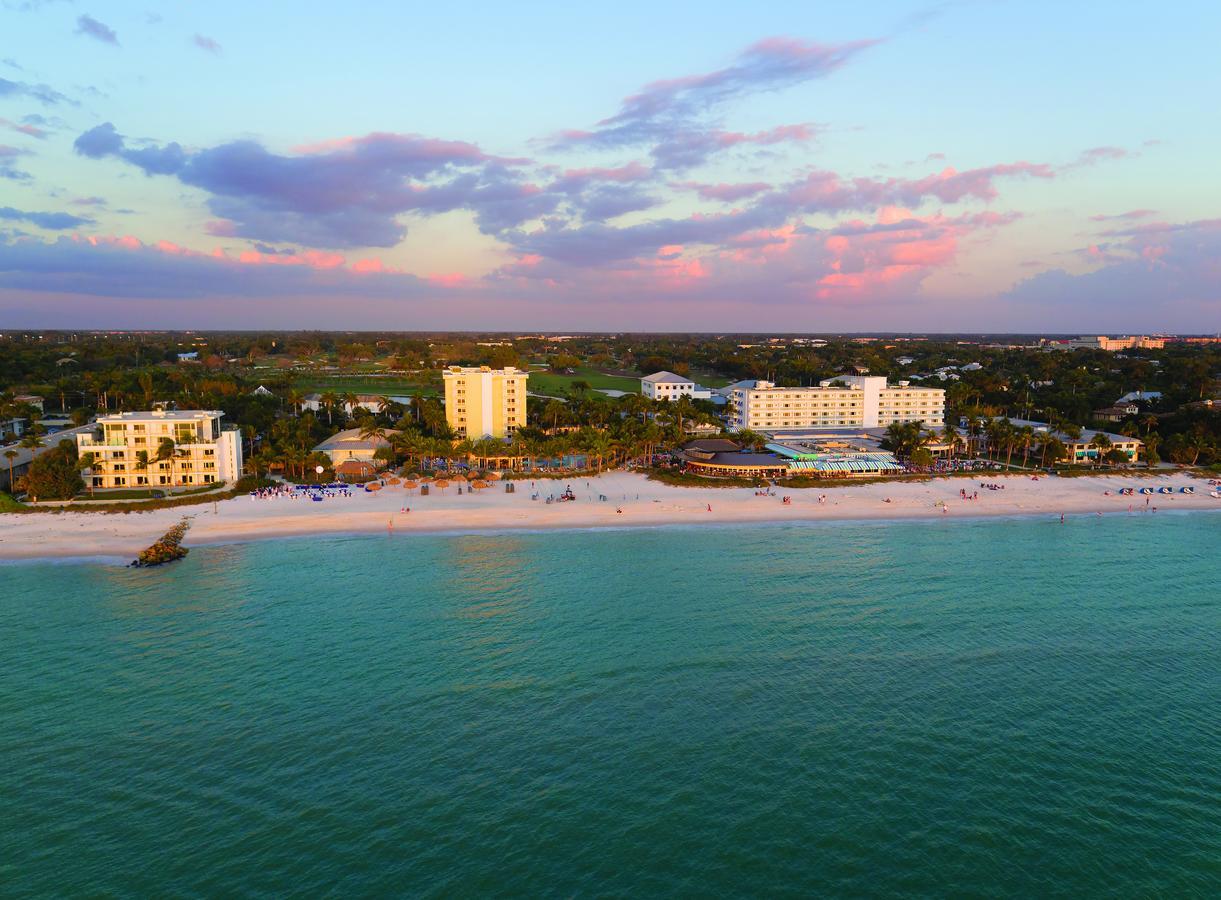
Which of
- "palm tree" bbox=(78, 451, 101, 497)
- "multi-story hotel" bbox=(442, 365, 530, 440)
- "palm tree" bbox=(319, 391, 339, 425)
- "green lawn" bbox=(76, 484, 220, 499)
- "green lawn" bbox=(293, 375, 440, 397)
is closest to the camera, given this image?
"green lawn" bbox=(76, 484, 220, 499)

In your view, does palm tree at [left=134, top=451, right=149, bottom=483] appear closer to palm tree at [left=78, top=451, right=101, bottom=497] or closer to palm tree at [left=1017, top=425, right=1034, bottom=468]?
palm tree at [left=78, top=451, right=101, bottom=497]

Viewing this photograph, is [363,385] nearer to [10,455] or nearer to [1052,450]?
[10,455]

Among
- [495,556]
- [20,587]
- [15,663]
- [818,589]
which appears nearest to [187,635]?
[15,663]

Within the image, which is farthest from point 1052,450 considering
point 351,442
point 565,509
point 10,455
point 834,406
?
point 10,455

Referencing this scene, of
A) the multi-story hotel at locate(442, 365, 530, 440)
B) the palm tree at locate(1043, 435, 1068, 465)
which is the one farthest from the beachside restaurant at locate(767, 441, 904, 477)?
the multi-story hotel at locate(442, 365, 530, 440)

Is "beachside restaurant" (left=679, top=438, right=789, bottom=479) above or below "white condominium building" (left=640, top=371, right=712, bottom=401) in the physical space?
below

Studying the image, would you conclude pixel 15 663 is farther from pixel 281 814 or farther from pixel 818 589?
pixel 818 589
